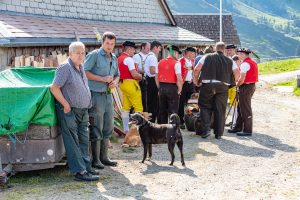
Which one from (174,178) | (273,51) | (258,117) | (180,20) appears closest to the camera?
(174,178)

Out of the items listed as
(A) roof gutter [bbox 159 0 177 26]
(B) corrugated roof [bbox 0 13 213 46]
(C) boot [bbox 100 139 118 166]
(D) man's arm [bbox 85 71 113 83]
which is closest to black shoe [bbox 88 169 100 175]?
(C) boot [bbox 100 139 118 166]

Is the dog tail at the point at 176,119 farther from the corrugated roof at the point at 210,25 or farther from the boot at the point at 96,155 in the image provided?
the corrugated roof at the point at 210,25

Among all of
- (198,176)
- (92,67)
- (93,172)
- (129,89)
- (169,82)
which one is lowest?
(198,176)

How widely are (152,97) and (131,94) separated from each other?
4.21ft

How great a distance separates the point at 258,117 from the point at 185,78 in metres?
3.25

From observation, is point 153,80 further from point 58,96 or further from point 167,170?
point 58,96

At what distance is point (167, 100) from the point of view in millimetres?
10984

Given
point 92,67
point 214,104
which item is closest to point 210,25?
point 214,104

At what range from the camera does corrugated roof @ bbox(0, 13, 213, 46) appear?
9.91m

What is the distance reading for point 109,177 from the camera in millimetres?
7512

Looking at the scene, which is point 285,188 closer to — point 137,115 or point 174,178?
point 174,178

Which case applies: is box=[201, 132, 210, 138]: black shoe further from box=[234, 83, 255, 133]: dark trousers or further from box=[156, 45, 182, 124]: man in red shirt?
box=[234, 83, 255, 133]: dark trousers

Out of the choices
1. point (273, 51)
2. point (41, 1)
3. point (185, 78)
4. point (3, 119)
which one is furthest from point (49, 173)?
point (273, 51)

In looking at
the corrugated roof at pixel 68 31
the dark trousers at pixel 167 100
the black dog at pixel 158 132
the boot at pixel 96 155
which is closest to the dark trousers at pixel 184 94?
the dark trousers at pixel 167 100
